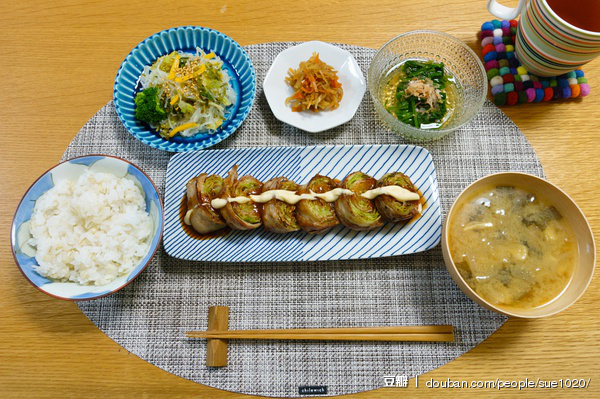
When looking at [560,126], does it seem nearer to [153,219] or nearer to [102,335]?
[153,219]

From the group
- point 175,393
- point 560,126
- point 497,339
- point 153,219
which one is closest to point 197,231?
point 153,219

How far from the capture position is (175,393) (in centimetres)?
213

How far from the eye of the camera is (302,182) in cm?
238

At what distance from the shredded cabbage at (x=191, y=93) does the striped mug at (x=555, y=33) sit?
1705 millimetres

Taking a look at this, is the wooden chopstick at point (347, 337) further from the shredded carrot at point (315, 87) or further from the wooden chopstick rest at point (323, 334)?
the shredded carrot at point (315, 87)

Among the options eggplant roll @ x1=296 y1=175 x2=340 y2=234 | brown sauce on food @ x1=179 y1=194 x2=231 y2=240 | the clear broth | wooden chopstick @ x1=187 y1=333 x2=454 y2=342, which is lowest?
wooden chopstick @ x1=187 y1=333 x2=454 y2=342

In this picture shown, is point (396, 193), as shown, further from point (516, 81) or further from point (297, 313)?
point (516, 81)

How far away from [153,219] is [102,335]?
0.71 metres

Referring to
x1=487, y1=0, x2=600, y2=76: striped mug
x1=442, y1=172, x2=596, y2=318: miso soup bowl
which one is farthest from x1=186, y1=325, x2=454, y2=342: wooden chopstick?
x1=487, y1=0, x2=600, y2=76: striped mug

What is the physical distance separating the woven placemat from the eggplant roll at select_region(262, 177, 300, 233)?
0.26m

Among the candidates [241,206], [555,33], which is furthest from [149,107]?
[555,33]

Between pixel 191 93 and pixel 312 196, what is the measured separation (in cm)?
100

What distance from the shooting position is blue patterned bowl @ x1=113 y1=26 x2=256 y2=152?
7.94ft

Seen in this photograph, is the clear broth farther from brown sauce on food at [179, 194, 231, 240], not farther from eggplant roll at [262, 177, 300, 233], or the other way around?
brown sauce on food at [179, 194, 231, 240]
